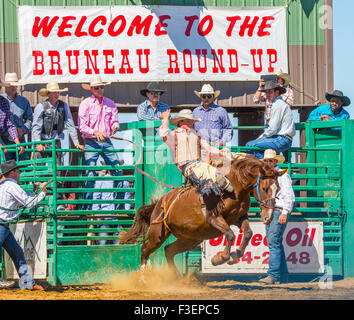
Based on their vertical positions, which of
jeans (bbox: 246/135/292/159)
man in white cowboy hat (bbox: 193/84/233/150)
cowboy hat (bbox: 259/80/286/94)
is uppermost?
cowboy hat (bbox: 259/80/286/94)

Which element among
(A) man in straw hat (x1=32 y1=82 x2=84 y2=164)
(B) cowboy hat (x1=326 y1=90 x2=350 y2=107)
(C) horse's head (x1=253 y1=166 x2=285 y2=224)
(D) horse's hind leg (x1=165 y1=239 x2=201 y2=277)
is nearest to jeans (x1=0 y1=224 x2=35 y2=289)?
(A) man in straw hat (x1=32 y1=82 x2=84 y2=164)

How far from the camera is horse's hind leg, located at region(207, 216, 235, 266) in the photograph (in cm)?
1030

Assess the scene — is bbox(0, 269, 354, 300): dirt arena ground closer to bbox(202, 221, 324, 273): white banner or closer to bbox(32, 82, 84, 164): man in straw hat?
bbox(202, 221, 324, 273): white banner

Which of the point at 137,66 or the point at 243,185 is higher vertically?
the point at 137,66

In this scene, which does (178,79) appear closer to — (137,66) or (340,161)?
(137,66)

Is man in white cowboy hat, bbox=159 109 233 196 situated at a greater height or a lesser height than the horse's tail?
greater

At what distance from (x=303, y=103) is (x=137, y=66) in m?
3.44

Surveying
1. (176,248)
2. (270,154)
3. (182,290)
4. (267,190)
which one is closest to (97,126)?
(176,248)

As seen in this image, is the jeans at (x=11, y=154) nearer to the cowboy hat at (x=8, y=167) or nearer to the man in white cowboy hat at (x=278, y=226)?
the cowboy hat at (x=8, y=167)

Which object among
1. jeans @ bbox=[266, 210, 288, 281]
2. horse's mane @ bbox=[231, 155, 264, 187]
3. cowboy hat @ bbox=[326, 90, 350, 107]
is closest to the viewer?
horse's mane @ bbox=[231, 155, 264, 187]

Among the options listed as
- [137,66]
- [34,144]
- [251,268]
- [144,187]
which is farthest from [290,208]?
[137,66]

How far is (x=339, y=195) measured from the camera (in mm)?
12703

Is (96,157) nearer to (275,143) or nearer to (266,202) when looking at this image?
(275,143)

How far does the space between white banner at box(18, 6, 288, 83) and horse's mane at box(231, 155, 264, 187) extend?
16.3 feet
